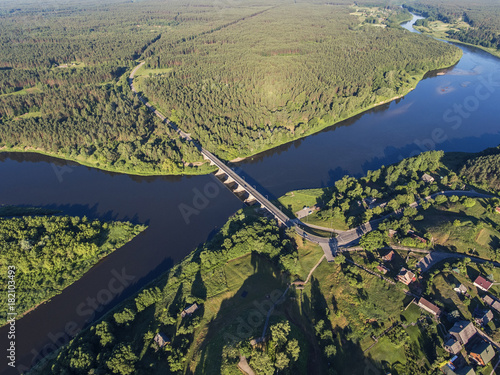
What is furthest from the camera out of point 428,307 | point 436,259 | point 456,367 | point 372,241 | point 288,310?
point 372,241

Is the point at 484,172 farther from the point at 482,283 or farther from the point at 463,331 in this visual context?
the point at 463,331

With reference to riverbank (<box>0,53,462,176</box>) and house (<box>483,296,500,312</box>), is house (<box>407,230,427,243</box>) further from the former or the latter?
riverbank (<box>0,53,462,176</box>)

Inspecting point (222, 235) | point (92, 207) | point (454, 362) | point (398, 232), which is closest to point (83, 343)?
point (222, 235)

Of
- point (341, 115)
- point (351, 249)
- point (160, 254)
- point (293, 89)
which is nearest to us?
point (351, 249)

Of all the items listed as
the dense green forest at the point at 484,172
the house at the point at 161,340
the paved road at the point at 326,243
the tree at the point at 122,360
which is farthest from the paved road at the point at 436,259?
the tree at the point at 122,360

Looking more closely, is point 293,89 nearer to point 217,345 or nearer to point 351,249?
point 351,249

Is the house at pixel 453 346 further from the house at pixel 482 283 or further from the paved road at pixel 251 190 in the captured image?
the paved road at pixel 251 190

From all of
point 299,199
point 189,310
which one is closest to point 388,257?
point 299,199
